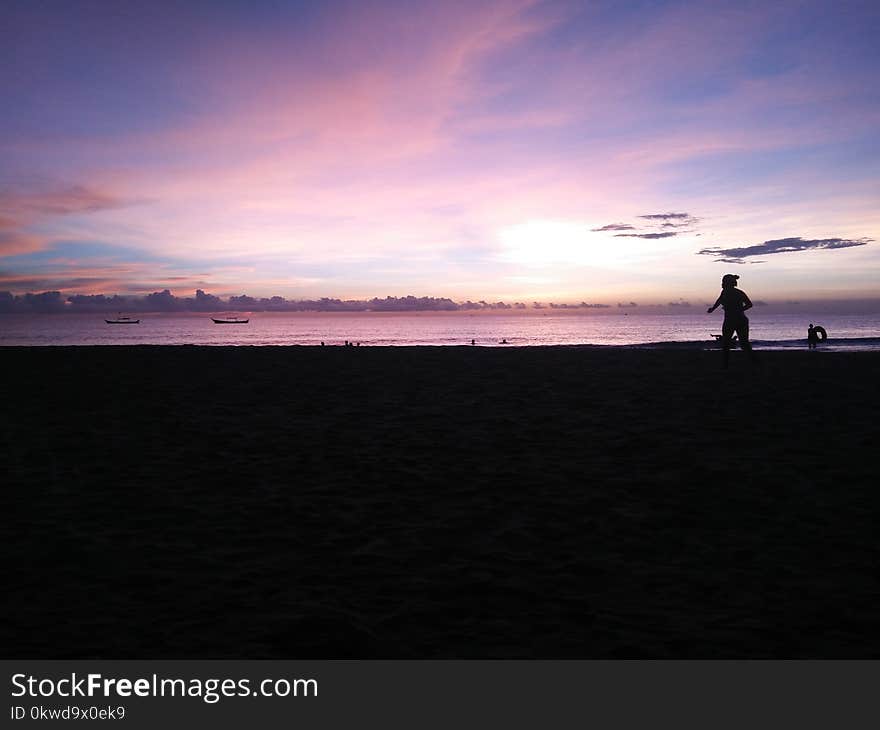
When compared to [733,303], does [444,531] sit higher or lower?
lower

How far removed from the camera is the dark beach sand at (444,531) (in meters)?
4.29

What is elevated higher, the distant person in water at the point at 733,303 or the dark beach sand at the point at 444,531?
the distant person in water at the point at 733,303

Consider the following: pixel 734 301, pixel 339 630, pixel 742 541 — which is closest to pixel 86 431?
pixel 339 630

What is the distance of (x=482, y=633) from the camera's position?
14.0ft

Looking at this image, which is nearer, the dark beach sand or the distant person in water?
the dark beach sand

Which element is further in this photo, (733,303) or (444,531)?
(733,303)

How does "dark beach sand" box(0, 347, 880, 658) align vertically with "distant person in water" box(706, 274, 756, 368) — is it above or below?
below

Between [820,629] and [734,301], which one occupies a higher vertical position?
[734,301]

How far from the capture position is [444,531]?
21.1ft

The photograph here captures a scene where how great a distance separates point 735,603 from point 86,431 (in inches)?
437

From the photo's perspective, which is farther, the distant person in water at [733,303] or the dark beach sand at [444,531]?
the distant person in water at [733,303]

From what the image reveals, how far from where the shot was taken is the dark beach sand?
14.1 ft
